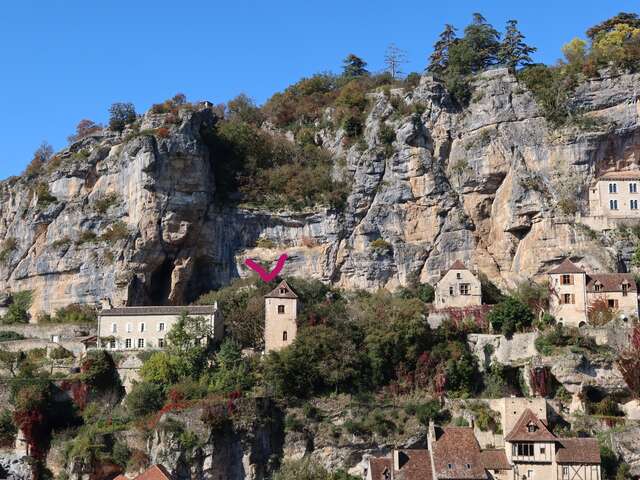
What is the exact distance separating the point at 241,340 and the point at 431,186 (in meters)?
18.1

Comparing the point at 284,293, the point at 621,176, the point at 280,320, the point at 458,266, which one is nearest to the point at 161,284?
the point at 284,293

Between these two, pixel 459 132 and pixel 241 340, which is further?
pixel 459 132

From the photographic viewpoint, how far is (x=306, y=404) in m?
58.1

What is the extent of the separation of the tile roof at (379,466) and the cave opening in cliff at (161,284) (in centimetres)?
2378

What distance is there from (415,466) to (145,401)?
1591 cm

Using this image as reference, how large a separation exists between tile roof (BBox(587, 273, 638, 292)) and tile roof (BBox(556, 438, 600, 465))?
11916mm

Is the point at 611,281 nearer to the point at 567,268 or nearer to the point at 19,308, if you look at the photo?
the point at 567,268

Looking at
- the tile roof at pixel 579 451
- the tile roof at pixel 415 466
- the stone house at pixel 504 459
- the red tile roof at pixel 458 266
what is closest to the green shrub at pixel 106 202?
the red tile roof at pixel 458 266

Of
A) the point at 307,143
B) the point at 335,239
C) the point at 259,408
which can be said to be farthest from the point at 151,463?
the point at 307,143

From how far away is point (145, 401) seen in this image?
58031mm

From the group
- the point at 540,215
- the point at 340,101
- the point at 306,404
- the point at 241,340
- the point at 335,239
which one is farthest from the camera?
the point at 340,101

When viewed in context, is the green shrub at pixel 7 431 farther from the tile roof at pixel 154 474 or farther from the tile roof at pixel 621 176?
the tile roof at pixel 621 176

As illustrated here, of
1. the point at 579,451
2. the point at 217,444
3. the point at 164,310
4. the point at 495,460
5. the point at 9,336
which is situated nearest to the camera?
the point at 579,451

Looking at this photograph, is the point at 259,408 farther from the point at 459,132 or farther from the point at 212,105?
the point at 212,105
